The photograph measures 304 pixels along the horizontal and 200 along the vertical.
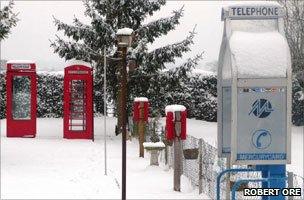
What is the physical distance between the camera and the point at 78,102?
1786cm

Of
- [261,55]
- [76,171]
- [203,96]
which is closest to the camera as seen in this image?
[261,55]

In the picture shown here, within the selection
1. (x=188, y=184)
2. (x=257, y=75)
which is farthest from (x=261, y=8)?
(x=188, y=184)

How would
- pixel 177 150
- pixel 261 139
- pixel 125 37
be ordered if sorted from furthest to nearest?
pixel 177 150, pixel 125 37, pixel 261 139

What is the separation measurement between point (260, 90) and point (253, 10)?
75cm

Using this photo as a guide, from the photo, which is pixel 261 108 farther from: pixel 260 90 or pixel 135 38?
pixel 135 38

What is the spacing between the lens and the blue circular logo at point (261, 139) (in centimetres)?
505

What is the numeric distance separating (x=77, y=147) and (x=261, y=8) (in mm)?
11710

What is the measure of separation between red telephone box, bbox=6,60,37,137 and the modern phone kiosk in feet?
43.7

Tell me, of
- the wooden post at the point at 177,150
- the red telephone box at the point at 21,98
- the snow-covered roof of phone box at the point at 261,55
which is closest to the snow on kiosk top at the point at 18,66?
the red telephone box at the point at 21,98

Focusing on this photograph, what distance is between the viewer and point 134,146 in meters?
17.1

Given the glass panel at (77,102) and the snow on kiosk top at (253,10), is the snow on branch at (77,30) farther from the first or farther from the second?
the snow on kiosk top at (253,10)

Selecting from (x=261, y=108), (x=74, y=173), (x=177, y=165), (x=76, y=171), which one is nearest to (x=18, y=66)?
(x=76, y=171)

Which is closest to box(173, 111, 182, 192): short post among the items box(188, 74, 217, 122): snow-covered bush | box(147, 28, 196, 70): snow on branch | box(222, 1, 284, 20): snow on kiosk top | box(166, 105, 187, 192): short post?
box(166, 105, 187, 192): short post

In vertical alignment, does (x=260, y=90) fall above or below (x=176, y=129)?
above
